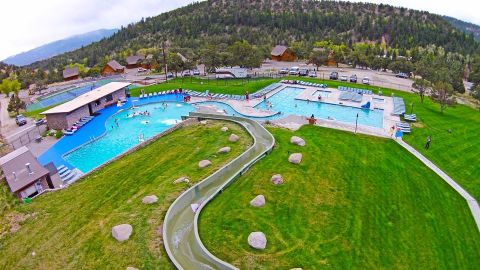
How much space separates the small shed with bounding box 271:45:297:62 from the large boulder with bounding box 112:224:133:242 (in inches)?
3548

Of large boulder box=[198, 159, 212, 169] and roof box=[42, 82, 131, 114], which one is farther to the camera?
roof box=[42, 82, 131, 114]

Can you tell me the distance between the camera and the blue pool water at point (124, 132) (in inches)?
1672

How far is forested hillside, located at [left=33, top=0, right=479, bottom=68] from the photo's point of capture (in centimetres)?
13325

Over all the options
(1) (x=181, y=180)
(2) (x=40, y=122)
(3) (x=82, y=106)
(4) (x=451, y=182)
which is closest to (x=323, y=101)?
(4) (x=451, y=182)

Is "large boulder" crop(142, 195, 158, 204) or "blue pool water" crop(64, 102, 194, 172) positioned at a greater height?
"large boulder" crop(142, 195, 158, 204)

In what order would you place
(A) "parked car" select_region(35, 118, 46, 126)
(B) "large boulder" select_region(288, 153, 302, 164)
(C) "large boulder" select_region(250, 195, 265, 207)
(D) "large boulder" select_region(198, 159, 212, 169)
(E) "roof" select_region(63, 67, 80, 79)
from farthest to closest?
(E) "roof" select_region(63, 67, 80, 79) → (A) "parked car" select_region(35, 118, 46, 126) → (B) "large boulder" select_region(288, 153, 302, 164) → (D) "large boulder" select_region(198, 159, 212, 169) → (C) "large boulder" select_region(250, 195, 265, 207)

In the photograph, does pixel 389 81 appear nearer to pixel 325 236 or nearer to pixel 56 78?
pixel 325 236

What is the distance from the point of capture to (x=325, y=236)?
23.9m

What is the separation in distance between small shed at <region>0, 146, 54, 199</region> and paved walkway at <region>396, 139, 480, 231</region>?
131ft

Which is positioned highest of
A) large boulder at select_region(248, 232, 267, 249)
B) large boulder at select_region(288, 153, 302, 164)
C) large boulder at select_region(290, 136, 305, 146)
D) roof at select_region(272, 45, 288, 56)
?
roof at select_region(272, 45, 288, 56)

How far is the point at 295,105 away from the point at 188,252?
1569 inches

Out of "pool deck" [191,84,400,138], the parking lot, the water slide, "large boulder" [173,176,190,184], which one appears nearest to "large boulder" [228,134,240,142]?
the water slide

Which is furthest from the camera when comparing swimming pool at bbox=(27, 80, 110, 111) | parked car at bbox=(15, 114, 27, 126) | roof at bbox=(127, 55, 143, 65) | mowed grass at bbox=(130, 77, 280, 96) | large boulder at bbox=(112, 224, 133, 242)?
roof at bbox=(127, 55, 143, 65)

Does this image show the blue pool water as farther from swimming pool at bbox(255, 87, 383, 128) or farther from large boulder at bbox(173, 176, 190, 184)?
swimming pool at bbox(255, 87, 383, 128)
